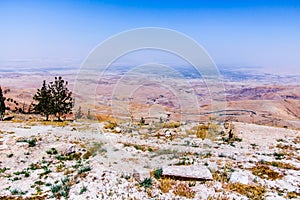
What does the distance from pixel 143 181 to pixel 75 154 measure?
21.9ft

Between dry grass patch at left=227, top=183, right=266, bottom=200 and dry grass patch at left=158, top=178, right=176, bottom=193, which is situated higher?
dry grass patch at left=227, top=183, right=266, bottom=200

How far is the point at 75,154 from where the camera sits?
16.7m

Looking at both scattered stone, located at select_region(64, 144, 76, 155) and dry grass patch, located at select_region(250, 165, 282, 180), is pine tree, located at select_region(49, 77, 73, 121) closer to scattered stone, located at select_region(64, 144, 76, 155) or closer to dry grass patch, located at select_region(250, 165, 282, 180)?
scattered stone, located at select_region(64, 144, 76, 155)

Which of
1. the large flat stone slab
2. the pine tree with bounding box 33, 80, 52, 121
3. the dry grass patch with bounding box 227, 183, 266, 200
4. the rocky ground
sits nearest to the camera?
the dry grass patch with bounding box 227, 183, 266, 200

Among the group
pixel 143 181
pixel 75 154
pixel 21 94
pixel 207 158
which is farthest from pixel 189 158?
pixel 21 94

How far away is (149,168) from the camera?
1409cm

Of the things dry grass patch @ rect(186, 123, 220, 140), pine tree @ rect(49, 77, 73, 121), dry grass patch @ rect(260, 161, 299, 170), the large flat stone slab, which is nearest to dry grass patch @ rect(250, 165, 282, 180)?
dry grass patch @ rect(260, 161, 299, 170)

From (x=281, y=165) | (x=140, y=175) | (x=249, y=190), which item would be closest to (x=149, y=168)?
(x=140, y=175)

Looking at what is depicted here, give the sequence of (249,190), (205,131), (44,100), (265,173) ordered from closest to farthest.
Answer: (249,190) < (265,173) < (205,131) < (44,100)

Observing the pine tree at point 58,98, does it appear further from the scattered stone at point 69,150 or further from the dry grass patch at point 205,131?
the scattered stone at point 69,150

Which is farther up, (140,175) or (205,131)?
(140,175)

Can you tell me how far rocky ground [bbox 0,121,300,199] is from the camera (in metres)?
11.0

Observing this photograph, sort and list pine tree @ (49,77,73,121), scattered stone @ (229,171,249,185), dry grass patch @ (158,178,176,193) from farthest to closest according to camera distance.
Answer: pine tree @ (49,77,73,121)
scattered stone @ (229,171,249,185)
dry grass patch @ (158,178,176,193)

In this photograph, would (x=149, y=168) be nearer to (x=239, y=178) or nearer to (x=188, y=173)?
(x=188, y=173)
